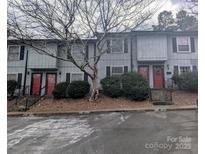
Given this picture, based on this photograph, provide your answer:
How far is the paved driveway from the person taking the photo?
3.81 metres

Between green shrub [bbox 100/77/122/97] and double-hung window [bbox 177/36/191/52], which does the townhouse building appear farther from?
green shrub [bbox 100/77/122/97]

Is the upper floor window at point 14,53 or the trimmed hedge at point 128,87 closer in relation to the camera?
the trimmed hedge at point 128,87

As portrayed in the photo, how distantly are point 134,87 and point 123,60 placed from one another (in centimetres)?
309

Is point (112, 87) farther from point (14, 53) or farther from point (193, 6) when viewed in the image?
point (14, 53)

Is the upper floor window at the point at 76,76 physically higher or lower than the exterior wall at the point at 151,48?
lower

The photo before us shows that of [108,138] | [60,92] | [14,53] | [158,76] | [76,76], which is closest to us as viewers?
[108,138]

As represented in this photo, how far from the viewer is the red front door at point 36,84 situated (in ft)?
42.0

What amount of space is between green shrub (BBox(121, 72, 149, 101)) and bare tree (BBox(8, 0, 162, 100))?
59.1 inches

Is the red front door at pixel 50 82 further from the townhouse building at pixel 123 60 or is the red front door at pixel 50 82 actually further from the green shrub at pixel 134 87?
the green shrub at pixel 134 87

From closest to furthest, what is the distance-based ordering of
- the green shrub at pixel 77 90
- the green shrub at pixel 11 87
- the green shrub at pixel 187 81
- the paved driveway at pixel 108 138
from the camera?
the paved driveway at pixel 108 138 < the green shrub at pixel 187 81 < the green shrub at pixel 77 90 < the green shrub at pixel 11 87

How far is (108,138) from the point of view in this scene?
4.50 m

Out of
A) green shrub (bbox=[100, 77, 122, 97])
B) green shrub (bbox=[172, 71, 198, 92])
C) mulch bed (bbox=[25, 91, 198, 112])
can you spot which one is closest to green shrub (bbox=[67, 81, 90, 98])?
mulch bed (bbox=[25, 91, 198, 112])

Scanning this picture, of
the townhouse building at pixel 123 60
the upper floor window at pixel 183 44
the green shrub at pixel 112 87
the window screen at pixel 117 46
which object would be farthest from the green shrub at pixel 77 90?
the upper floor window at pixel 183 44

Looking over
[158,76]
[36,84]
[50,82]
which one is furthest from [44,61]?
[158,76]
